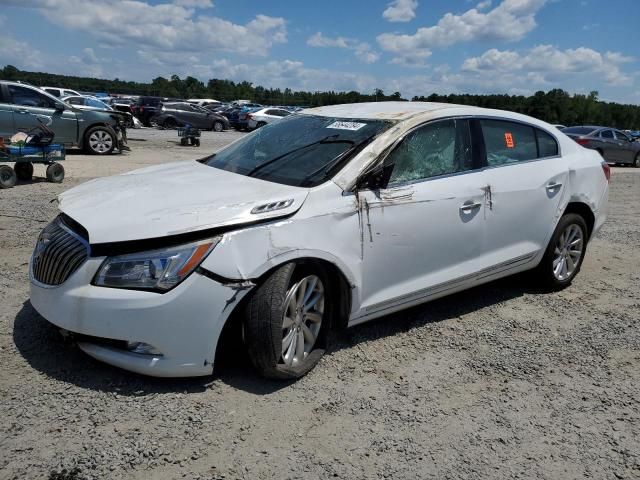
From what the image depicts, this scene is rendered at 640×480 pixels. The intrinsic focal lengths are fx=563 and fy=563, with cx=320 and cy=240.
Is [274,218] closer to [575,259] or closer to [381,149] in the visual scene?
[381,149]

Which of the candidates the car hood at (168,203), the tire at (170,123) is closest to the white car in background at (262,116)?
the tire at (170,123)

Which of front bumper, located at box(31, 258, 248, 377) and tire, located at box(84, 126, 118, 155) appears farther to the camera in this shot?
tire, located at box(84, 126, 118, 155)

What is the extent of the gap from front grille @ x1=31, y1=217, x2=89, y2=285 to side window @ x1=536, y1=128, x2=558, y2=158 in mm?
3760

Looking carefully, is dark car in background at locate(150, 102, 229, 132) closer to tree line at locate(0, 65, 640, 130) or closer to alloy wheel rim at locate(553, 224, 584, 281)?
tree line at locate(0, 65, 640, 130)

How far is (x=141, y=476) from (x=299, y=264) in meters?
1.37

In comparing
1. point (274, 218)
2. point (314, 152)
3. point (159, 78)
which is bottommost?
point (274, 218)

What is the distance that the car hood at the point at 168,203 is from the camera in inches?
115

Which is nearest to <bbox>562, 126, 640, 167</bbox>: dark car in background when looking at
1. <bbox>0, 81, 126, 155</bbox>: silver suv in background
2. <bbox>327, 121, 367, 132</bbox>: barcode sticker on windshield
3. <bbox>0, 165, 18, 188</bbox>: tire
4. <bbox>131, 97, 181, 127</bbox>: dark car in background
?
<bbox>0, 81, 126, 155</bbox>: silver suv in background

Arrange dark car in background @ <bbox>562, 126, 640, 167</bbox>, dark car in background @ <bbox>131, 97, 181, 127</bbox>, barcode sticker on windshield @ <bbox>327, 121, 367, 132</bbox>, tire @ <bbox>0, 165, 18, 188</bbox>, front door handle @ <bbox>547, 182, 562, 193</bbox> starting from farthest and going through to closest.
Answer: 1. dark car in background @ <bbox>131, 97, 181, 127</bbox>
2. dark car in background @ <bbox>562, 126, 640, 167</bbox>
3. tire @ <bbox>0, 165, 18, 188</bbox>
4. front door handle @ <bbox>547, 182, 562, 193</bbox>
5. barcode sticker on windshield @ <bbox>327, 121, 367, 132</bbox>

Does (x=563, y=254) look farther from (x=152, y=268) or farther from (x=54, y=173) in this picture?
(x=54, y=173)

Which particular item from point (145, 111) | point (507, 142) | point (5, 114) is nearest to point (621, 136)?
point (507, 142)

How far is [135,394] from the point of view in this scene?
3.02 meters

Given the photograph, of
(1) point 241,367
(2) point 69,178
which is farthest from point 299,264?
(2) point 69,178

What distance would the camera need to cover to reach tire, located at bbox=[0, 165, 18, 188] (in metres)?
8.83
